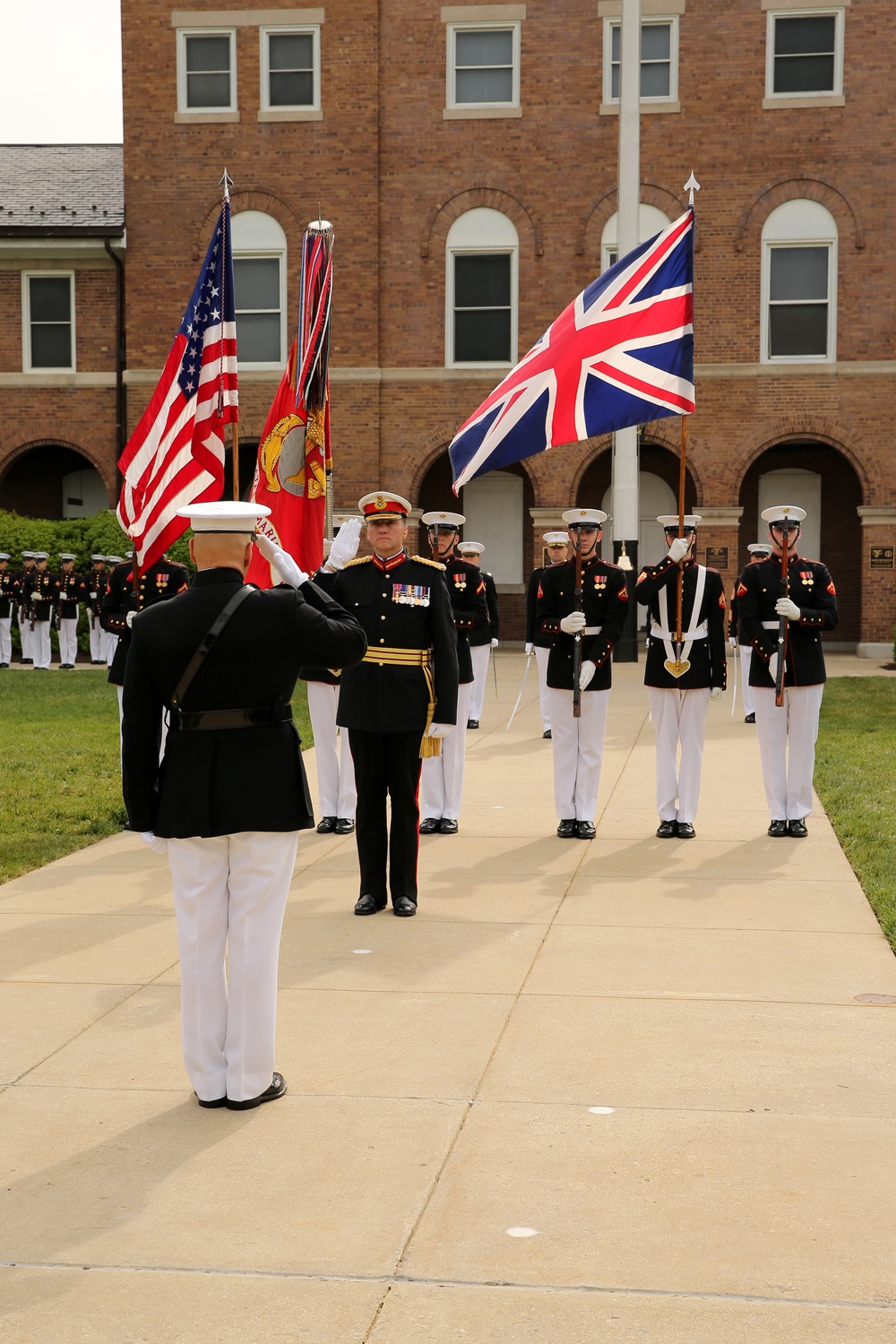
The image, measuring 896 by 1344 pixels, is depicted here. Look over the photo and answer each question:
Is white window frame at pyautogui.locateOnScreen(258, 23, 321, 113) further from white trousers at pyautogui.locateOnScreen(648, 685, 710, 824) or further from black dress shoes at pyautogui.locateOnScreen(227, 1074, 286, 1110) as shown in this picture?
black dress shoes at pyautogui.locateOnScreen(227, 1074, 286, 1110)

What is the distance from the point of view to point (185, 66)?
2709cm

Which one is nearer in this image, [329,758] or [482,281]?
[329,758]

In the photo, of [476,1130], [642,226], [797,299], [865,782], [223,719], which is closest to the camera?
[476,1130]

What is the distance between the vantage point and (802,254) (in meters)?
26.5

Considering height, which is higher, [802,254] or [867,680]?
[802,254]

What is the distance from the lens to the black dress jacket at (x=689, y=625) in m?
9.68

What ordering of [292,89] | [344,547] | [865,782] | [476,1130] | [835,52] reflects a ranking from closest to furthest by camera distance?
[476,1130], [344,547], [865,782], [835,52], [292,89]

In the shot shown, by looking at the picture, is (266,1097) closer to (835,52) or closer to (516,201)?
(516,201)

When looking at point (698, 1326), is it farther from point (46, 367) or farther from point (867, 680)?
point (46, 367)

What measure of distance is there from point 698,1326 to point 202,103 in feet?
89.1

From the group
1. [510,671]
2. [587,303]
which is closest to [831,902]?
[587,303]

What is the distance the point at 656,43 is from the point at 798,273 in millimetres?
4846

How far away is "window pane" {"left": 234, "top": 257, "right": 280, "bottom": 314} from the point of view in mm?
27469

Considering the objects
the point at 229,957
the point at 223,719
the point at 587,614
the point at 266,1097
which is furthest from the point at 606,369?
the point at 266,1097
